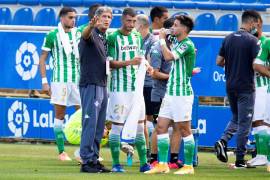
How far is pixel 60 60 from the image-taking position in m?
17.4

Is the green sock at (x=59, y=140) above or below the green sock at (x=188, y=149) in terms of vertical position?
below

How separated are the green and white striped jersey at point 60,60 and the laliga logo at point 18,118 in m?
3.54

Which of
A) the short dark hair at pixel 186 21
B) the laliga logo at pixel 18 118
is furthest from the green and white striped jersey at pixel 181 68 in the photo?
the laliga logo at pixel 18 118

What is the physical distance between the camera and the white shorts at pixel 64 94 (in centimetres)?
1747

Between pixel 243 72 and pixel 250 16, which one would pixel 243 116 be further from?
pixel 250 16

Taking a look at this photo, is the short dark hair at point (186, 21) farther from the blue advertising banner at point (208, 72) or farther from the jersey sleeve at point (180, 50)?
the blue advertising banner at point (208, 72)

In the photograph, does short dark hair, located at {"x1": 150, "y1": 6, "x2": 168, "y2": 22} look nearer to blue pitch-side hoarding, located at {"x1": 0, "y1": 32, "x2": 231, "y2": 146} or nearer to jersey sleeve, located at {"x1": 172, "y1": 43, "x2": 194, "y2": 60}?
jersey sleeve, located at {"x1": 172, "y1": 43, "x2": 194, "y2": 60}

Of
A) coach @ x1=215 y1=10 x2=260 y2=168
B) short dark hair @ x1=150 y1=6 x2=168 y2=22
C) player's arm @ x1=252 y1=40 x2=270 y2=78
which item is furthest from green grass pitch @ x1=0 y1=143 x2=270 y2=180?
short dark hair @ x1=150 y1=6 x2=168 y2=22

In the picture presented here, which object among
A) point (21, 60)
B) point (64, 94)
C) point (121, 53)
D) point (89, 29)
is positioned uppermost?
point (89, 29)

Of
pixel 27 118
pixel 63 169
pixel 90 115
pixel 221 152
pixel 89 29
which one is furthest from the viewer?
pixel 27 118

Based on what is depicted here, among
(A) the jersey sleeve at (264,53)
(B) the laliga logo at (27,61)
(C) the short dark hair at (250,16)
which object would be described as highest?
(C) the short dark hair at (250,16)

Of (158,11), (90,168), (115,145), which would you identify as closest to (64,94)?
(158,11)

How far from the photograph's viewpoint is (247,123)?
53.8ft

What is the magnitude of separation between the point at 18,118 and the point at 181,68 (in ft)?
22.6
